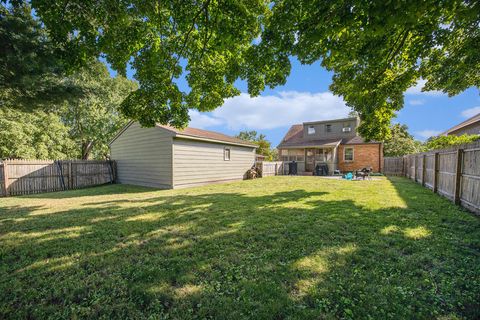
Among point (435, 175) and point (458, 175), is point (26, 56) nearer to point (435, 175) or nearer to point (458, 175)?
point (458, 175)

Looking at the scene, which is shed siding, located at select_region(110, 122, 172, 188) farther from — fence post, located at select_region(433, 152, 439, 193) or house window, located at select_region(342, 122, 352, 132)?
house window, located at select_region(342, 122, 352, 132)

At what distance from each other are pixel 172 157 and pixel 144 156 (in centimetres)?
271

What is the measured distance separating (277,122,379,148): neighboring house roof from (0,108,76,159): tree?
21.4 meters

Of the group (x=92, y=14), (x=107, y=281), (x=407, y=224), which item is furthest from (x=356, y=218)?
(x=92, y=14)

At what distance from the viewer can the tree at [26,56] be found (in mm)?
5121

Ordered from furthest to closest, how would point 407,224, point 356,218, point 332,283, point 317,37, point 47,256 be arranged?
1. point 356,218
2. point 407,224
3. point 317,37
4. point 47,256
5. point 332,283

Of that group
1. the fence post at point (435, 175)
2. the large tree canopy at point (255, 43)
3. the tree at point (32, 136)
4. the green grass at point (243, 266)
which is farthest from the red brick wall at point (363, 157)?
the tree at point (32, 136)

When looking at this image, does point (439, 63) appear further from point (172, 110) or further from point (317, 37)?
point (172, 110)

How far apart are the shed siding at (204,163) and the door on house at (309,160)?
796 centimetres

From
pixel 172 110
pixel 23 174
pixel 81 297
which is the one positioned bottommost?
pixel 81 297

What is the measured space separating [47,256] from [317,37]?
5739 millimetres

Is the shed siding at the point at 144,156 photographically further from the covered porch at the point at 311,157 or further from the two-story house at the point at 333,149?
the two-story house at the point at 333,149

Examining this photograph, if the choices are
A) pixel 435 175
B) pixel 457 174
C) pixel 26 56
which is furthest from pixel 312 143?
pixel 26 56

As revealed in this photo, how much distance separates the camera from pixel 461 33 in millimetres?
5895
